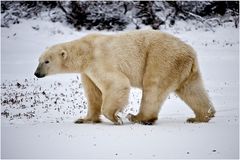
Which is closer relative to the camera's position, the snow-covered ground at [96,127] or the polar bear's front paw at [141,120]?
the snow-covered ground at [96,127]

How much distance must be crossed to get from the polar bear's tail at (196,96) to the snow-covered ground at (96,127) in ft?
0.80

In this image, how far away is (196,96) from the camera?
705 centimetres

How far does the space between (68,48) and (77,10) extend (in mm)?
19136

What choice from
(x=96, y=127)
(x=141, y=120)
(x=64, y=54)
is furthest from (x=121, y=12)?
(x=96, y=127)

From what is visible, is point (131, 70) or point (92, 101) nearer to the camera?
point (131, 70)

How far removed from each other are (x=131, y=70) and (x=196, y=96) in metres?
1.26

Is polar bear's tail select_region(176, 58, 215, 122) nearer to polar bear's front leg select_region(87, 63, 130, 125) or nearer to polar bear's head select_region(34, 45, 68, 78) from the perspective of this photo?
polar bear's front leg select_region(87, 63, 130, 125)

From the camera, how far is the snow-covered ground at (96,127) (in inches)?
192

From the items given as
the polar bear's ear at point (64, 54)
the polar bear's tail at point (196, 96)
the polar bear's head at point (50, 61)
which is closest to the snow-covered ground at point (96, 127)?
the polar bear's tail at point (196, 96)

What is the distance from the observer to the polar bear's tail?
277 inches

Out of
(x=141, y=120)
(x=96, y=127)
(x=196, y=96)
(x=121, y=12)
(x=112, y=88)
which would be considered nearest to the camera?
(x=96, y=127)

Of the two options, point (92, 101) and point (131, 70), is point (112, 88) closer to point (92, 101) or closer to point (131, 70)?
point (131, 70)

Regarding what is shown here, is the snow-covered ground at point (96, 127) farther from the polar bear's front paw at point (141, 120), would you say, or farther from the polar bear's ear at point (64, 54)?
the polar bear's ear at point (64, 54)

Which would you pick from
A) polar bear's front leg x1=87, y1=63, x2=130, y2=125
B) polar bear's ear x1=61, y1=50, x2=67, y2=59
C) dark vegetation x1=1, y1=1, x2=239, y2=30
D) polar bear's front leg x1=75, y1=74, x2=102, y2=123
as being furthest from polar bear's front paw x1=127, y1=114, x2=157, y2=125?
dark vegetation x1=1, y1=1, x2=239, y2=30
